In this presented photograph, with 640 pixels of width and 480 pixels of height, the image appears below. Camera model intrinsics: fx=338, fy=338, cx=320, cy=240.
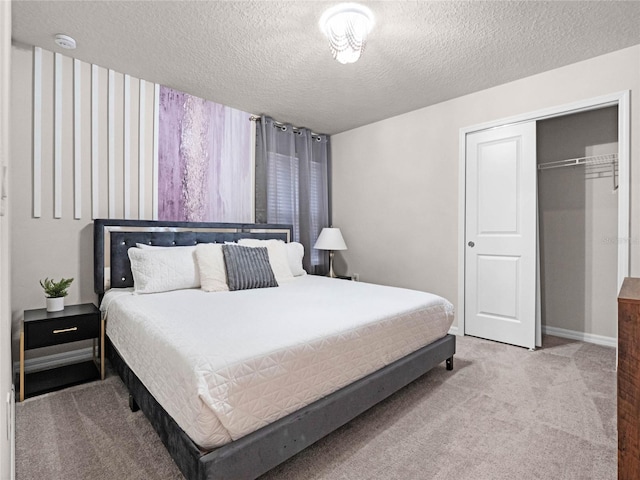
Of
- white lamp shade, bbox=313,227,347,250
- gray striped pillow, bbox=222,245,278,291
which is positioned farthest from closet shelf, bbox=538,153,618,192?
gray striped pillow, bbox=222,245,278,291

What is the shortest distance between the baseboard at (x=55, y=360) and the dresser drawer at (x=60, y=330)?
428 millimetres

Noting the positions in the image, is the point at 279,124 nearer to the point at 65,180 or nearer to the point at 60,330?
the point at 65,180

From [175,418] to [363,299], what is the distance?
1.36 metres

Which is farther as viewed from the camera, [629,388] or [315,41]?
[315,41]

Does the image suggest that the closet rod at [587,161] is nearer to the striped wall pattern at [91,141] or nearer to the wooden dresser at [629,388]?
the wooden dresser at [629,388]

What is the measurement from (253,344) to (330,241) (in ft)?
9.60

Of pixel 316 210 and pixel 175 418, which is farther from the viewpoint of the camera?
pixel 316 210

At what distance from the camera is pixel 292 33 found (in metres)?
2.42

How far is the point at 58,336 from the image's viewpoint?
7.53ft

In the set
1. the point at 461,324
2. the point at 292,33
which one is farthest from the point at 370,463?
the point at 292,33

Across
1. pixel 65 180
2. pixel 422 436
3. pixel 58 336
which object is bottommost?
pixel 422 436

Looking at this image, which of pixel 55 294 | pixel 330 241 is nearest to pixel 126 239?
pixel 55 294

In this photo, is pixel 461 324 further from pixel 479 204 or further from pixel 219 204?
pixel 219 204

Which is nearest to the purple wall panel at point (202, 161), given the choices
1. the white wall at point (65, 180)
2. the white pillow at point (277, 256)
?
the white wall at point (65, 180)
